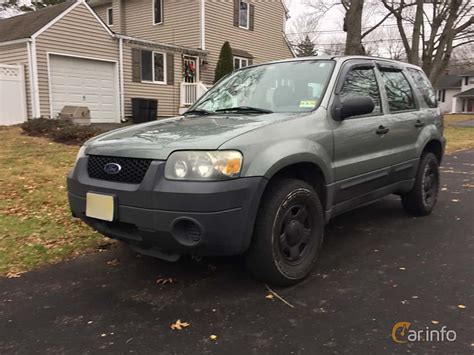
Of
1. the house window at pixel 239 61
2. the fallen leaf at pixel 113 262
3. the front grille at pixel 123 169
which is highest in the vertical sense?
the house window at pixel 239 61

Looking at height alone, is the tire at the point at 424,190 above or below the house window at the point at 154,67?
below

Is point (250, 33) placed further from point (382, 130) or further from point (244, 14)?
point (382, 130)

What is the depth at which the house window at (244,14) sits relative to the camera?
2125 cm

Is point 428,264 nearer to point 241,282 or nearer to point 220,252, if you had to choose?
point 241,282

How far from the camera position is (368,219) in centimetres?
541

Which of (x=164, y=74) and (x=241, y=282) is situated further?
(x=164, y=74)

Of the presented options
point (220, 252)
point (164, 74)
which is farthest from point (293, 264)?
point (164, 74)

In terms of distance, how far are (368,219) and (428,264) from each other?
157 centimetres

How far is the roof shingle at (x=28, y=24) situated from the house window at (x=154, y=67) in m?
3.40

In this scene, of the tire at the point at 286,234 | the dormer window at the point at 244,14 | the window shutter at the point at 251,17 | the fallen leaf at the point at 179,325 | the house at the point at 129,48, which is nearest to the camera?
the fallen leaf at the point at 179,325

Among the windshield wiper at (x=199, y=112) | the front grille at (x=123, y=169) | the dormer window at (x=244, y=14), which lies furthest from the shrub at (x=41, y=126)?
the dormer window at (x=244, y=14)

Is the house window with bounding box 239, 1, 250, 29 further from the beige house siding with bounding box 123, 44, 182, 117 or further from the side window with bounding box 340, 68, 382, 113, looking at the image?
the side window with bounding box 340, 68, 382, 113

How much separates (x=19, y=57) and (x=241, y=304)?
45.5 feet

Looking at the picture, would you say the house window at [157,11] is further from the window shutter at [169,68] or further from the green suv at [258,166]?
the green suv at [258,166]
